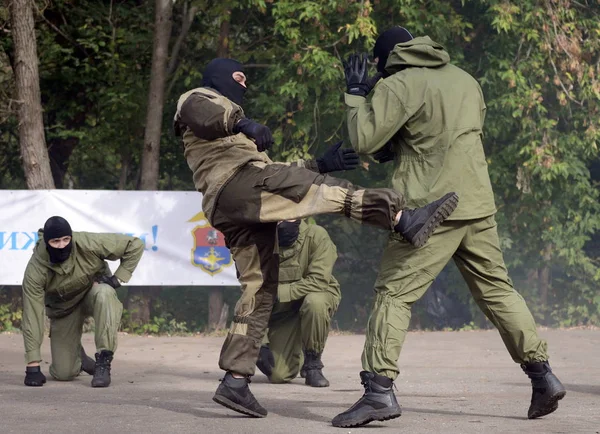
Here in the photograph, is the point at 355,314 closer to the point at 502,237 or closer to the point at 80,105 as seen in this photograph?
the point at 502,237

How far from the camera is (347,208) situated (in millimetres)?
5750

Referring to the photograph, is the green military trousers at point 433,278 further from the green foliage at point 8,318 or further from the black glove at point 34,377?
the green foliage at point 8,318

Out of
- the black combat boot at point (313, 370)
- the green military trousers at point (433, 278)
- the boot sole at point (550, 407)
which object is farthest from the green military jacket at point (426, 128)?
the black combat boot at point (313, 370)

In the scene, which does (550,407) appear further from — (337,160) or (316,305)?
(316,305)

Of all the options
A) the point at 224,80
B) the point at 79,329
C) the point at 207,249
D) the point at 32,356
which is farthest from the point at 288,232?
the point at 207,249

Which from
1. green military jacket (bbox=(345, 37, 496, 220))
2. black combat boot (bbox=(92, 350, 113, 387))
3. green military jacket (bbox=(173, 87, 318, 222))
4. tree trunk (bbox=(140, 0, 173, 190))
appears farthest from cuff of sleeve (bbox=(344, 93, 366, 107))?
tree trunk (bbox=(140, 0, 173, 190))

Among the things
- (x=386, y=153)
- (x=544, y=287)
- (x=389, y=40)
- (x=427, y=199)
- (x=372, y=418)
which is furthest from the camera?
(x=544, y=287)

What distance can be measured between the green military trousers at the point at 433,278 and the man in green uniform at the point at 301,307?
9.58 feet

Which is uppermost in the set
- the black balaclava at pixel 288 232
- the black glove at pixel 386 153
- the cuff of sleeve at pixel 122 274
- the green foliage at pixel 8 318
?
the black glove at pixel 386 153

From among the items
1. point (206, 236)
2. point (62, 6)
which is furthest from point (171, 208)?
point (62, 6)

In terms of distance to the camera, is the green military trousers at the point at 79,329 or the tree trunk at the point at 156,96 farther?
the tree trunk at the point at 156,96

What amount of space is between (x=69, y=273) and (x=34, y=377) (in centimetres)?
88

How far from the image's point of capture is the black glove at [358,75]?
19.4 ft

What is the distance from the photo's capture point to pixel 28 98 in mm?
A: 15031
